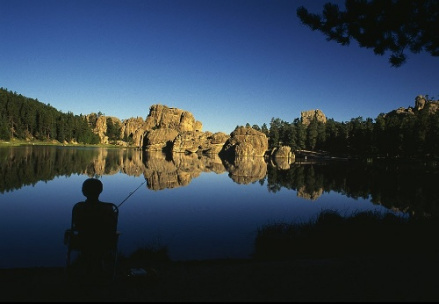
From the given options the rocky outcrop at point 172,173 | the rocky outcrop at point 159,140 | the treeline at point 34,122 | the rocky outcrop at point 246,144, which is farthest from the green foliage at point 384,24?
the rocky outcrop at point 159,140

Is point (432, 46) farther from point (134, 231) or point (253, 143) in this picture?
point (253, 143)

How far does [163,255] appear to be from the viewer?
9.94m

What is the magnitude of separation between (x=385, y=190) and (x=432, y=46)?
79.1 ft

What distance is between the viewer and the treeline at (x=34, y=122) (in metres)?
125

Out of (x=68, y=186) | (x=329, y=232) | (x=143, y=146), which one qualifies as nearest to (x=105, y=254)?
(x=329, y=232)

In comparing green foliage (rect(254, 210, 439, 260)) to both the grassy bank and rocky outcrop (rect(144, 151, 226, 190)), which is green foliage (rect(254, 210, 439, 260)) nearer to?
the grassy bank

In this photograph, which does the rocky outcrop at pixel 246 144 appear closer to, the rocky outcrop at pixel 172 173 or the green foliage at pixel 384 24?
the rocky outcrop at pixel 172 173

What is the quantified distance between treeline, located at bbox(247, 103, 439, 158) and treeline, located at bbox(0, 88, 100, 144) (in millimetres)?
90778

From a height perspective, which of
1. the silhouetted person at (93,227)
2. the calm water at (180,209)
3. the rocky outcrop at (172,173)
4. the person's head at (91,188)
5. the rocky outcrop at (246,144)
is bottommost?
the calm water at (180,209)

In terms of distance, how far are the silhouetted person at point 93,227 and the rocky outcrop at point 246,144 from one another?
104m

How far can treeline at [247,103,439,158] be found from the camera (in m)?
69.9

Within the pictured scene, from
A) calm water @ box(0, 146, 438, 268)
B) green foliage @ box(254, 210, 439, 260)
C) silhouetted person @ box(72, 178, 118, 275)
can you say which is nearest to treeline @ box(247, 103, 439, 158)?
calm water @ box(0, 146, 438, 268)

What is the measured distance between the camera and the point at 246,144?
11281 centimetres

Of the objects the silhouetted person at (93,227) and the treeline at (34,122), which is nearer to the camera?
the silhouetted person at (93,227)
